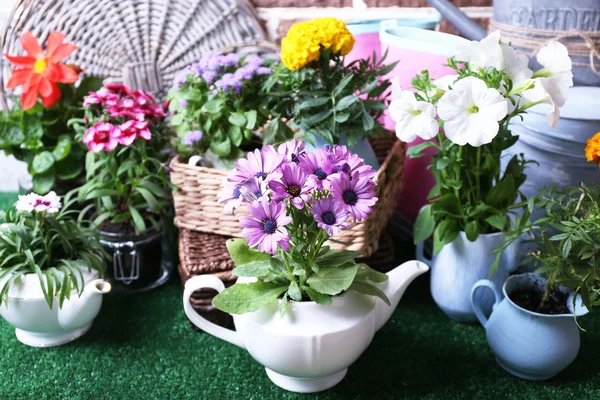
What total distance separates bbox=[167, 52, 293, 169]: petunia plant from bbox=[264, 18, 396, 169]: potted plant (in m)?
0.05

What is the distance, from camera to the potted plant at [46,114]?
Answer: 1.33 m

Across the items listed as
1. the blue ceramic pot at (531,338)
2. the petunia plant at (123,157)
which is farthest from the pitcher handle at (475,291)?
the petunia plant at (123,157)

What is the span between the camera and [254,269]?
3.01 ft

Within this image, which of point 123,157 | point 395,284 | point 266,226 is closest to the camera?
point 266,226

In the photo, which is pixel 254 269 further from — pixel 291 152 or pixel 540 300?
pixel 540 300

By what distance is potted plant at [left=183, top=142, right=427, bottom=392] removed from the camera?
0.80 meters

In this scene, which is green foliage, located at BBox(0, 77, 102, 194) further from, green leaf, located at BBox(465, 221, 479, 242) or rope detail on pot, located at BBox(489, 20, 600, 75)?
rope detail on pot, located at BBox(489, 20, 600, 75)

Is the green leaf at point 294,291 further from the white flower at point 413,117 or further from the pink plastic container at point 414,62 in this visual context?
the pink plastic container at point 414,62

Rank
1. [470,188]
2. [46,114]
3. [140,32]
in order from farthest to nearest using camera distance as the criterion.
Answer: [140,32], [46,114], [470,188]

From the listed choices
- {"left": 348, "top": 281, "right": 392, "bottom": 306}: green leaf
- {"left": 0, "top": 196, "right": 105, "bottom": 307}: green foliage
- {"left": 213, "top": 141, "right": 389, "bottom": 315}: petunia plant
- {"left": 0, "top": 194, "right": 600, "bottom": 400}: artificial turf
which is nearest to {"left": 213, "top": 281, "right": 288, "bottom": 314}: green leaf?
{"left": 213, "top": 141, "right": 389, "bottom": 315}: petunia plant

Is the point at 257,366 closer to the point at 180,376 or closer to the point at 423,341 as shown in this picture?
the point at 180,376

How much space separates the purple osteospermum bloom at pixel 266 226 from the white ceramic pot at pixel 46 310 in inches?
16.4

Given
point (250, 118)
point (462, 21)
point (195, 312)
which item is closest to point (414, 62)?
point (462, 21)

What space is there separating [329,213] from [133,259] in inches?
25.9
